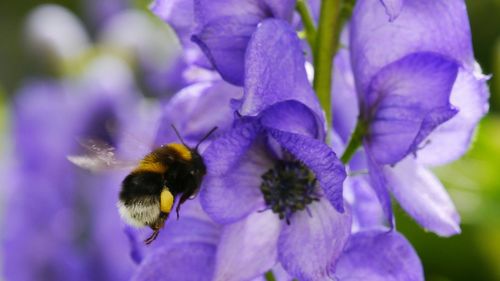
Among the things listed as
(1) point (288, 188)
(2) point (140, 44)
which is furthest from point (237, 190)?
(2) point (140, 44)

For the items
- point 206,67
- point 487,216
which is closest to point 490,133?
point 487,216

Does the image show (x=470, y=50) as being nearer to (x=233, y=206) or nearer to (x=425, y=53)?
(x=425, y=53)

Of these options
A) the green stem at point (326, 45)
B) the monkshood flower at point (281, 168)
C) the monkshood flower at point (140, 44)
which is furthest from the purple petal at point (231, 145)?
the monkshood flower at point (140, 44)

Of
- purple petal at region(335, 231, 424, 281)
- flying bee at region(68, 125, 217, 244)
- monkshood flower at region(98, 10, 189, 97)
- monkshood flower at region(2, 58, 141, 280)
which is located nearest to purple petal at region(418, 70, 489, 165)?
purple petal at region(335, 231, 424, 281)

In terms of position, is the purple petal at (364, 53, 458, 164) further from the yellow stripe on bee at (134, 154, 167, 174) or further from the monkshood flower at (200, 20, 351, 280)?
the yellow stripe on bee at (134, 154, 167, 174)

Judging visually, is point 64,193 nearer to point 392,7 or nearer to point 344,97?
point 344,97

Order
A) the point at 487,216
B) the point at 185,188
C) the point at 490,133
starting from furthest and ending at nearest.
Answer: the point at 490,133 < the point at 487,216 < the point at 185,188

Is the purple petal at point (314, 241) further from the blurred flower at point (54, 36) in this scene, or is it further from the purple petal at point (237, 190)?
the blurred flower at point (54, 36)
